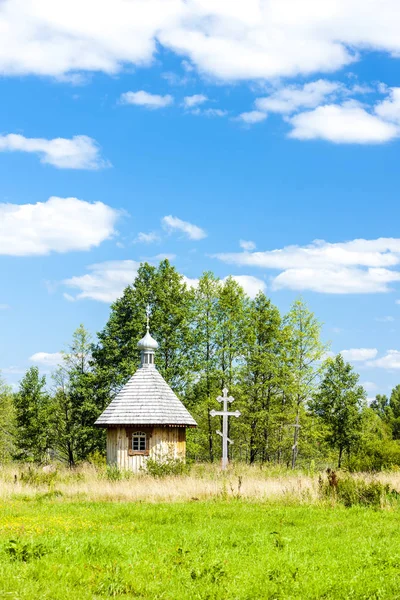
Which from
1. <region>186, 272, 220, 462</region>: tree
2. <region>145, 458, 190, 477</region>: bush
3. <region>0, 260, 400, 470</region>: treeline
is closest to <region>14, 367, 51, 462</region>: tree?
<region>0, 260, 400, 470</region>: treeline

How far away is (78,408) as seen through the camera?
141 feet

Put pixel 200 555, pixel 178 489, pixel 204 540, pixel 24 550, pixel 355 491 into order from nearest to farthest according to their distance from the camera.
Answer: pixel 24 550
pixel 200 555
pixel 204 540
pixel 355 491
pixel 178 489

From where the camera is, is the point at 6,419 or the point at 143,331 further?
the point at 6,419

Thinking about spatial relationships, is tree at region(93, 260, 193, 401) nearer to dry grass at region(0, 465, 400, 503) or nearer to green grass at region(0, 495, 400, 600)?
dry grass at region(0, 465, 400, 503)

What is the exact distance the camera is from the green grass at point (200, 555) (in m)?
8.48

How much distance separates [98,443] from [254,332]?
41.2 ft

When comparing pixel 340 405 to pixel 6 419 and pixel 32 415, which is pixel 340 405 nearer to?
pixel 32 415

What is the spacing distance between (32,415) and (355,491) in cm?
3221

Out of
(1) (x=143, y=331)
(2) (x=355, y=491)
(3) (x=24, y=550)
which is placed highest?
(1) (x=143, y=331)

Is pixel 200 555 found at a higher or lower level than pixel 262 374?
lower

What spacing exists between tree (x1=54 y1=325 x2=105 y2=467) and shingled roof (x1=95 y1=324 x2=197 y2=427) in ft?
42.0

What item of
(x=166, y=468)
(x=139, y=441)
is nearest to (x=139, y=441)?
(x=139, y=441)

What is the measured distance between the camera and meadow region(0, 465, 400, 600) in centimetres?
859

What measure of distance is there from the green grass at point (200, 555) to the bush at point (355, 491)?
1499 mm
